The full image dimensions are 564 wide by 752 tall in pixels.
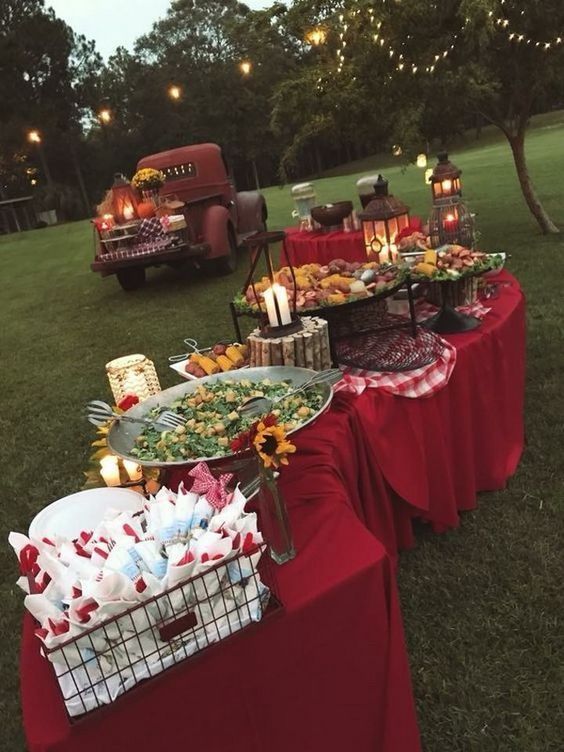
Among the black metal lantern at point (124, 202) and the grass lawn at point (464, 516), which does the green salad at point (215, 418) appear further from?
the black metal lantern at point (124, 202)

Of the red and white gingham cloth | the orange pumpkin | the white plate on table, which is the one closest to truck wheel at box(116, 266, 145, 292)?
the orange pumpkin

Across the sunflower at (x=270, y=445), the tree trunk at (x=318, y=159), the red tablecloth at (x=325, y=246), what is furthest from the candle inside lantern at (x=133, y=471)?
the tree trunk at (x=318, y=159)

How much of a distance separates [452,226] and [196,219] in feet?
23.3

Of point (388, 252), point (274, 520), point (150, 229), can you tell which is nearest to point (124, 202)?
point (150, 229)

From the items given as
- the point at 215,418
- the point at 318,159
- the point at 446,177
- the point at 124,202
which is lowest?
the point at 215,418

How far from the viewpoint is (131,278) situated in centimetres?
1035

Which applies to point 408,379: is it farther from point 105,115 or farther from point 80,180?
point 80,180

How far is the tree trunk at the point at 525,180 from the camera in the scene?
333 inches

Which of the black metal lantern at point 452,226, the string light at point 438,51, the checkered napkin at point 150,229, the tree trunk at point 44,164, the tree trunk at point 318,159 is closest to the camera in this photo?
the black metal lantern at point 452,226

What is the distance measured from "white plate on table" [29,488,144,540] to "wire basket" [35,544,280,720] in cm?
55

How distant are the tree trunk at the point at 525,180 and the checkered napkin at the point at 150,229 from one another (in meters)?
5.11

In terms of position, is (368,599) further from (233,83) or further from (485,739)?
(233,83)

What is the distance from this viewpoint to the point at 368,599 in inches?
57.6

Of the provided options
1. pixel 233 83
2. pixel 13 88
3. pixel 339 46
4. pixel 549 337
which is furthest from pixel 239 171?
pixel 549 337
